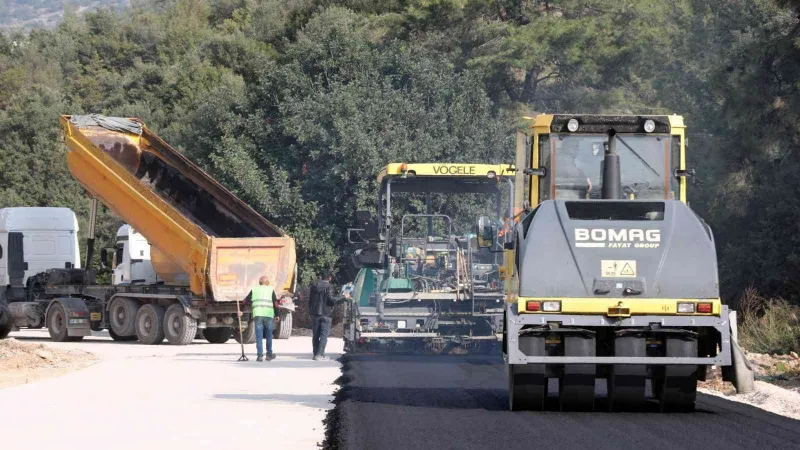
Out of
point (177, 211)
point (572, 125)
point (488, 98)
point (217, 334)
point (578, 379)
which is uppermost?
point (488, 98)

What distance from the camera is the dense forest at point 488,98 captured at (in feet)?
93.1

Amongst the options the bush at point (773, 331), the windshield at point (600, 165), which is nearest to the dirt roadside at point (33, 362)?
the windshield at point (600, 165)

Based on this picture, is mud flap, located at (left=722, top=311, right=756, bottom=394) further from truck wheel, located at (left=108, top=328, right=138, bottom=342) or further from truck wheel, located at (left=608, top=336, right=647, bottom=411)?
truck wheel, located at (left=108, top=328, right=138, bottom=342)

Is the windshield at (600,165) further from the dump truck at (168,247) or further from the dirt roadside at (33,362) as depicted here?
the dump truck at (168,247)

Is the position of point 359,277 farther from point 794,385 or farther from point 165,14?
point 165,14

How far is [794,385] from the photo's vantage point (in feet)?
50.8

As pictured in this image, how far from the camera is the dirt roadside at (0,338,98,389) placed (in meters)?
18.4

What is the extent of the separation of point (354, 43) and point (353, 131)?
499cm

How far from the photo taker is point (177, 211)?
85.1ft

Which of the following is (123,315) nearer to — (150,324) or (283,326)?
(150,324)

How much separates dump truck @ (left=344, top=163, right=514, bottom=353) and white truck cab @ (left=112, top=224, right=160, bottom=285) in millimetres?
8550

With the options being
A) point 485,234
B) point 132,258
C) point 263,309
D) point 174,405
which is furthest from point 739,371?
point 132,258

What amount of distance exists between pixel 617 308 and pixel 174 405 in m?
4.80

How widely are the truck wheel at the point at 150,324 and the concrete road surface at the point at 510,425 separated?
1257 centimetres
